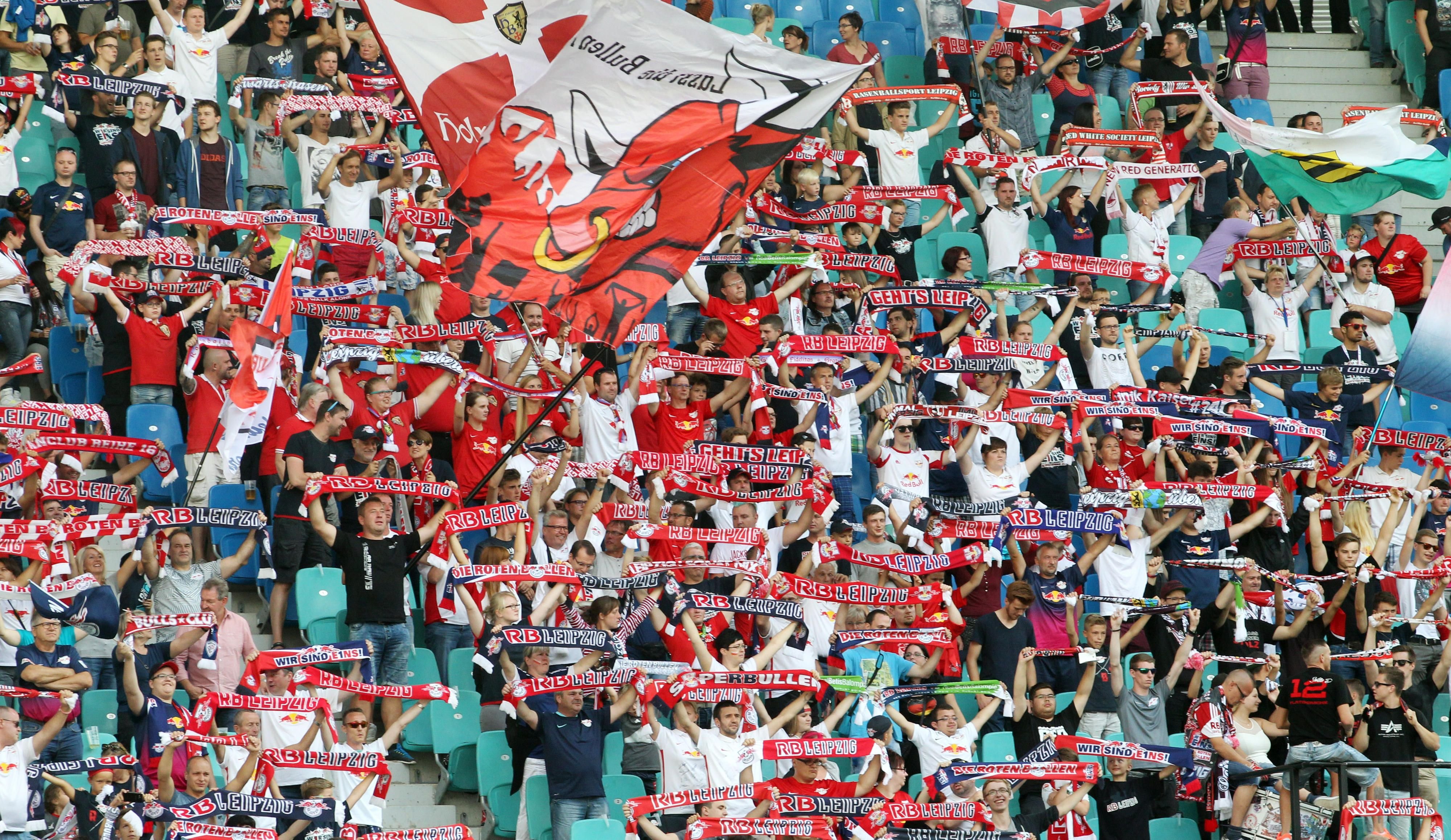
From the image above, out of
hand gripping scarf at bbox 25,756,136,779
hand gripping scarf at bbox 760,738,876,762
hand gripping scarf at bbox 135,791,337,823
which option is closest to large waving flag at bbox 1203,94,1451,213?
hand gripping scarf at bbox 760,738,876,762

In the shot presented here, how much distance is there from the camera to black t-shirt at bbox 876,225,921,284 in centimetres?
1742

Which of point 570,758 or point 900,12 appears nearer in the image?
point 570,758

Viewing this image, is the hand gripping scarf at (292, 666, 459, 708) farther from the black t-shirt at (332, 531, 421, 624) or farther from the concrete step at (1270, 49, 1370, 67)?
the concrete step at (1270, 49, 1370, 67)

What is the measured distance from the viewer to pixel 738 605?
529 inches

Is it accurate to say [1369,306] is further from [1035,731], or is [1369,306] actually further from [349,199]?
[349,199]

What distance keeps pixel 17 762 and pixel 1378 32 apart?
14.4 meters

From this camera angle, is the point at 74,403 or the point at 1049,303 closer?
the point at 74,403

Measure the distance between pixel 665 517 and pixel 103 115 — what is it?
16.2 feet

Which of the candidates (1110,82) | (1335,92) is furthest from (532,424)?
(1335,92)

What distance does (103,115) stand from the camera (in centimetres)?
1617

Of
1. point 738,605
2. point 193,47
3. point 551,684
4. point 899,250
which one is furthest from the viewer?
point 899,250

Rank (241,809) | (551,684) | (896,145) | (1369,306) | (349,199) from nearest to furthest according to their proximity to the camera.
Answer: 1. (241,809)
2. (551,684)
3. (349,199)
4. (1369,306)
5. (896,145)

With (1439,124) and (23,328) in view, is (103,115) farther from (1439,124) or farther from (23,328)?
(1439,124)

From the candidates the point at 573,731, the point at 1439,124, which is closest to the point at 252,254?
the point at 573,731
